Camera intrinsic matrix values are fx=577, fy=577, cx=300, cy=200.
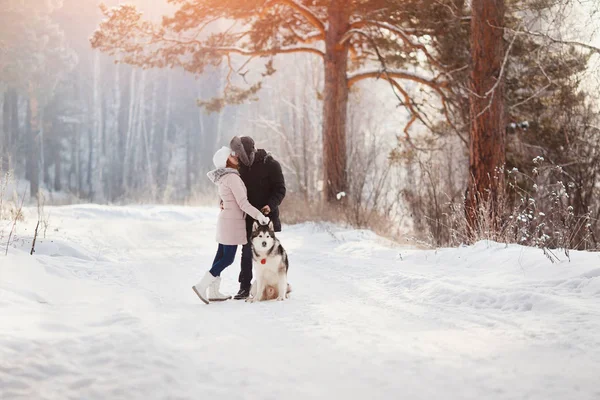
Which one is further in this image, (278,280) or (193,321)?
(278,280)

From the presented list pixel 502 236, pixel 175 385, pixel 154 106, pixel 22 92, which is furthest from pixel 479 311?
pixel 154 106

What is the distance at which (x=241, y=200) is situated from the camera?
20.3ft

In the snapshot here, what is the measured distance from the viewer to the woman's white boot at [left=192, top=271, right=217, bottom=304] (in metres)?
6.14

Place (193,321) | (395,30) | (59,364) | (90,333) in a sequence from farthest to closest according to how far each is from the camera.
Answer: (395,30) → (193,321) → (90,333) → (59,364)

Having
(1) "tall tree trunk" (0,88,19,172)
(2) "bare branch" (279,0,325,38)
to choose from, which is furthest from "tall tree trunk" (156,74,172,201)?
(2) "bare branch" (279,0,325,38)

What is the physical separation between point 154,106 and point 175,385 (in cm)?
5171

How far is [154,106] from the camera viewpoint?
173 feet

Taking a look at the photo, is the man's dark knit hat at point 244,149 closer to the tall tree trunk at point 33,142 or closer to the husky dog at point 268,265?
the husky dog at point 268,265

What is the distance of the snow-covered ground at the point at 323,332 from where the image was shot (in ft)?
11.0

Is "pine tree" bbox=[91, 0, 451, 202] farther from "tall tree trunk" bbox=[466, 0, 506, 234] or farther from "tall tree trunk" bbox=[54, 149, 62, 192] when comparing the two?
"tall tree trunk" bbox=[54, 149, 62, 192]

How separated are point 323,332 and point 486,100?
6.61 metres

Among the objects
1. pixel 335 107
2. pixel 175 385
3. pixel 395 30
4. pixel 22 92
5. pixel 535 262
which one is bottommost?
pixel 175 385

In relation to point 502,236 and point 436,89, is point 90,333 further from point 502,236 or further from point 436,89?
point 436,89

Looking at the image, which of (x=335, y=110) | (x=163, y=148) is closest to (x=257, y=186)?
(x=335, y=110)
